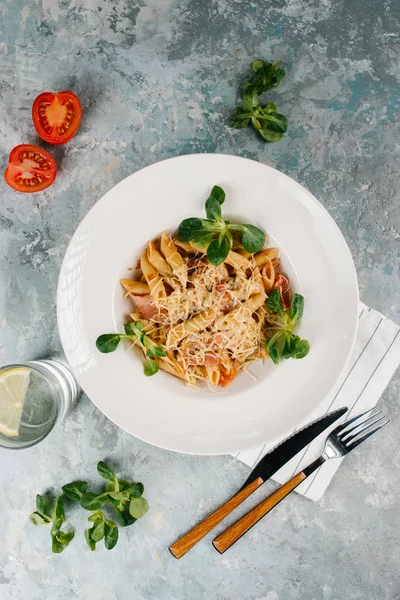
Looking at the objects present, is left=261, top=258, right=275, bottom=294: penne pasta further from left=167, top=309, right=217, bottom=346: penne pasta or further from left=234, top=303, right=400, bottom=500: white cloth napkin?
left=234, top=303, right=400, bottom=500: white cloth napkin

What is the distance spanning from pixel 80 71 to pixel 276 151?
31.1 inches

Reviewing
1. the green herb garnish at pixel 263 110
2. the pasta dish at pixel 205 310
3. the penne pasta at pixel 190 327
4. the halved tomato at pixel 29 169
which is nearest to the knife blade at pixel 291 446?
the pasta dish at pixel 205 310

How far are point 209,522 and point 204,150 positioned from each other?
54.4 inches

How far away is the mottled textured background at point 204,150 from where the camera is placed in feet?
7.02

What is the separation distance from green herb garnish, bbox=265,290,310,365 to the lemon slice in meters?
0.90

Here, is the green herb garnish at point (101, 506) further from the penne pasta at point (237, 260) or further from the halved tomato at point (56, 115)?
the halved tomato at point (56, 115)

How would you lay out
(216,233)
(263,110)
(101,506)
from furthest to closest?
(101,506) < (263,110) < (216,233)

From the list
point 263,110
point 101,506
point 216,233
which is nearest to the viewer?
point 216,233

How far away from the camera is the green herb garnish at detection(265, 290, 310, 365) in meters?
1.79

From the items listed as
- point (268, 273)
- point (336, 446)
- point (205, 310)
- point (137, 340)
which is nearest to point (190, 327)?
point (205, 310)

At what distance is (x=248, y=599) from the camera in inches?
88.7

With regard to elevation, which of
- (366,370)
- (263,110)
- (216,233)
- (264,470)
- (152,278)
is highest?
(263,110)

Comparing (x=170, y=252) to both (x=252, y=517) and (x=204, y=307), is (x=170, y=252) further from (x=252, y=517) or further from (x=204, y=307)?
(x=252, y=517)

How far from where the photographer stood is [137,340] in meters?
1.86
